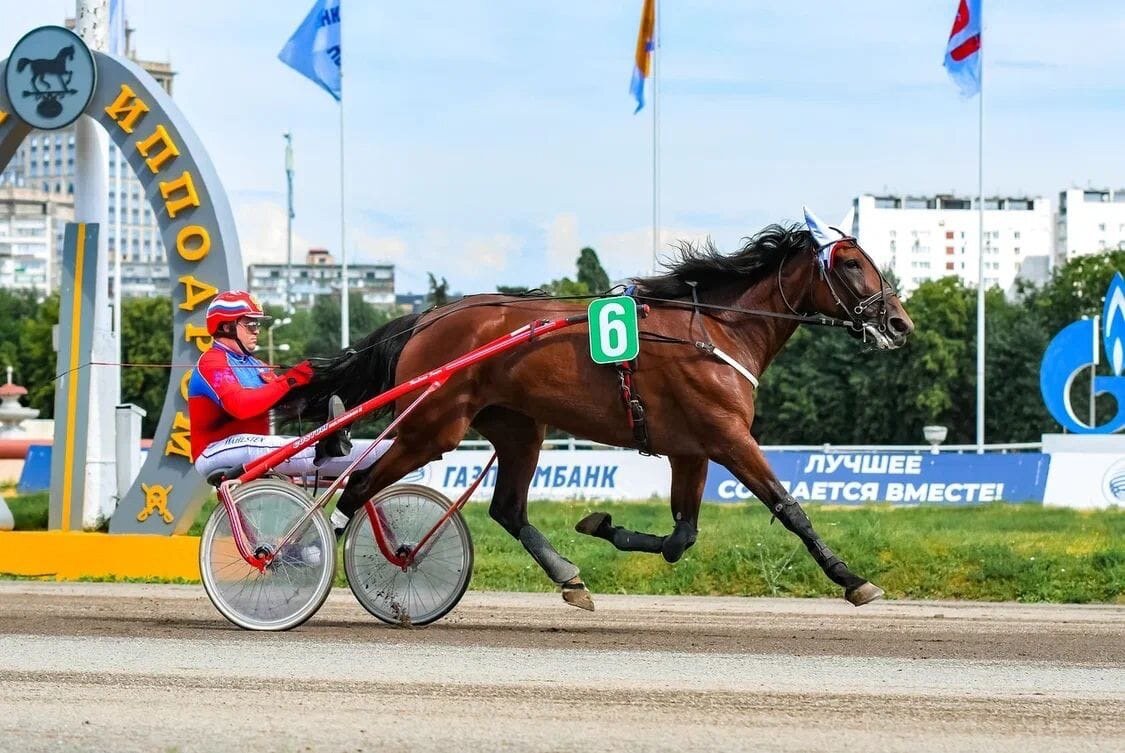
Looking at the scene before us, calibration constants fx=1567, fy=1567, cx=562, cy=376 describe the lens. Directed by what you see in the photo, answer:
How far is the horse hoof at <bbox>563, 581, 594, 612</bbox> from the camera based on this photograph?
814 centimetres

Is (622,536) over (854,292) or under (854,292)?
under

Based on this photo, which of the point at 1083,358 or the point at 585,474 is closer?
the point at 585,474

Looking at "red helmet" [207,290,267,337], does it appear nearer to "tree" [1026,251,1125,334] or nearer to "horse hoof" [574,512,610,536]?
"horse hoof" [574,512,610,536]

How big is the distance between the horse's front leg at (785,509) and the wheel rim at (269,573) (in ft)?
6.77

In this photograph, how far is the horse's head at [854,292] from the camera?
8047 mm

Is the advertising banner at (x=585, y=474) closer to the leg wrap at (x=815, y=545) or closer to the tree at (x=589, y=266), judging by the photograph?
the leg wrap at (x=815, y=545)

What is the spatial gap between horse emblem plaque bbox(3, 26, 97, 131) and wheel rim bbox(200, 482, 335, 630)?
588cm

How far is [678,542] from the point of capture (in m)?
8.08

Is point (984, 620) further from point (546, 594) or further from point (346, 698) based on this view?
point (346, 698)

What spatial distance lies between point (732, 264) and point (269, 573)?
2.89 m

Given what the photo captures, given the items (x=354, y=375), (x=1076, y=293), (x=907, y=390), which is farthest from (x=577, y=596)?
(x=1076, y=293)

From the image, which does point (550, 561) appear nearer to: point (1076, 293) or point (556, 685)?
point (556, 685)

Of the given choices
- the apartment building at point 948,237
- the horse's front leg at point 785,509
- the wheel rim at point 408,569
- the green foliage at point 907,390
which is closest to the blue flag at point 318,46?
the wheel rim at point 408,569

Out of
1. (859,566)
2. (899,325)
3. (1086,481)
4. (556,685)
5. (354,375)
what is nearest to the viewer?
(556,685)
